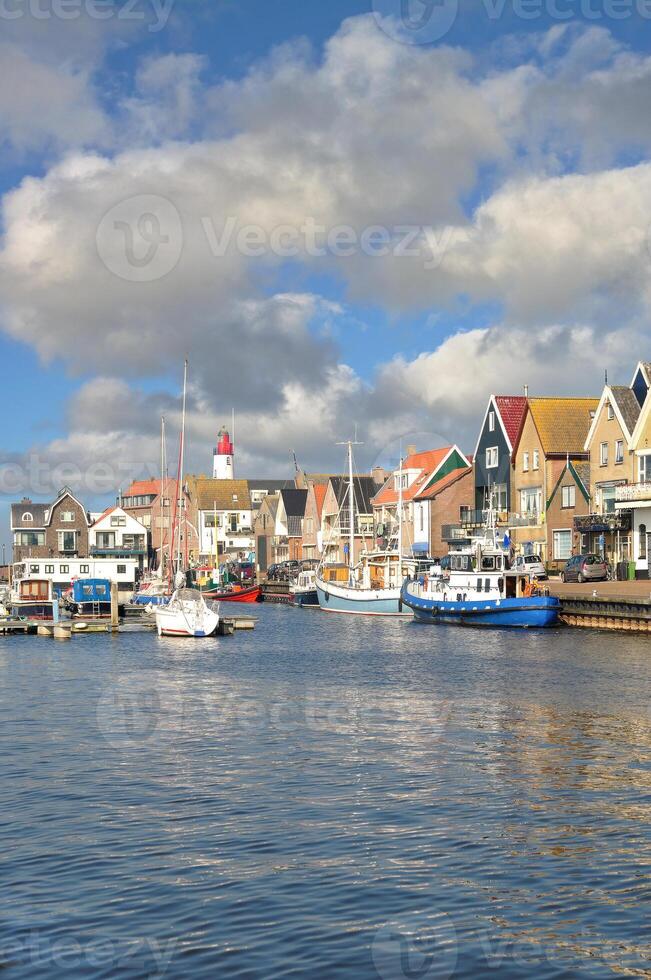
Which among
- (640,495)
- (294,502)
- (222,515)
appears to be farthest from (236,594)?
(222,515)

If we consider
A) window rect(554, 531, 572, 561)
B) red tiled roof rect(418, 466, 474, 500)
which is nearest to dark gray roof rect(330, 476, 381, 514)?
red tiled roof rect(418, 466, 474, 500)

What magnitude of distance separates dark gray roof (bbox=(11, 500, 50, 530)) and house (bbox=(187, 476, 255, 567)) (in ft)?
89.9

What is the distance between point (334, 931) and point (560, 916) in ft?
10.6

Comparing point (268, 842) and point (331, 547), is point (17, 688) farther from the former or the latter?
point (331, 547)

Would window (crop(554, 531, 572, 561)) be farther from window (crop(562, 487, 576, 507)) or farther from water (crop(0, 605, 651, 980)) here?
water (crop(0, 605, 651, 980))

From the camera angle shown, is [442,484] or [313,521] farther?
[313,521]

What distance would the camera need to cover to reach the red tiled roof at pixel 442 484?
11175cm

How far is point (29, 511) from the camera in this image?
161m

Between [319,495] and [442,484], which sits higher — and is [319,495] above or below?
above

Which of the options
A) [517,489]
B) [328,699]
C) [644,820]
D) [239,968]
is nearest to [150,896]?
[239,968]

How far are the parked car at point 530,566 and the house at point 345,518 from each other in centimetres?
4744

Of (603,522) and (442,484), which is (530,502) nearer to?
(603,522)

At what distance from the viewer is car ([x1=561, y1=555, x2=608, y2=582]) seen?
251 ft

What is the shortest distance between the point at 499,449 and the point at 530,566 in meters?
25.1
